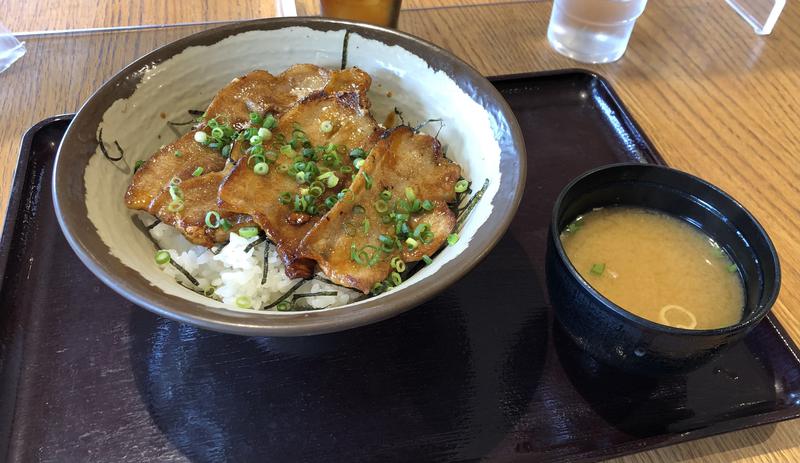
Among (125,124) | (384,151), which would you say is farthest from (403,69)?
(125,124)

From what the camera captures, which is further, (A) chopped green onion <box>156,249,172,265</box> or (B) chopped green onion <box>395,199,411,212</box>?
(B) chopped green onion <box>395,199,411,212</box>

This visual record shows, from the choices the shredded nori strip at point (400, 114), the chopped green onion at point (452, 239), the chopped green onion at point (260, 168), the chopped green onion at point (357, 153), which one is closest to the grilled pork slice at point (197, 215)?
the chopped green onion at point (260, 168)

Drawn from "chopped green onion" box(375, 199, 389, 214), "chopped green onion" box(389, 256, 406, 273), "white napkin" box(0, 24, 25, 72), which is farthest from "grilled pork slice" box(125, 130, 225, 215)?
"white napkin" box(0, 24, 25, 72)

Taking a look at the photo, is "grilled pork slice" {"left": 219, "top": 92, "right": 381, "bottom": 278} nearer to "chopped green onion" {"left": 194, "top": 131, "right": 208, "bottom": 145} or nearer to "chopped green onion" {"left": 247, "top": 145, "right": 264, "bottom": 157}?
"chopped green onion" {"left": 247, "top": 145, "right": 264, "bottom": 157}

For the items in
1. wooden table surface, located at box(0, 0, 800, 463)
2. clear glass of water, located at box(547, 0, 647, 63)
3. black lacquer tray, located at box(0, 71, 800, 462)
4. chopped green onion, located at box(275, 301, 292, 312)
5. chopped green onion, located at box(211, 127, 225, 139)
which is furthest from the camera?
clear glass of water, located at box(547, 0, 647, 63)

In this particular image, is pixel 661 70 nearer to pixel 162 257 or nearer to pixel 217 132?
pixel 217 132

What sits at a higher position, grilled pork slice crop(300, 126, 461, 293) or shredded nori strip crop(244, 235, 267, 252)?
grilled pork slice crop(300, 126, 461, 293)

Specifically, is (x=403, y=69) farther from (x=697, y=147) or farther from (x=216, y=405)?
(x=697, y=147)
